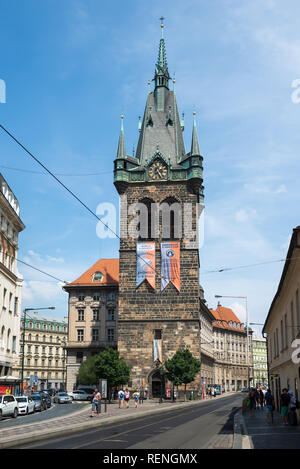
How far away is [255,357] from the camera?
589 ft

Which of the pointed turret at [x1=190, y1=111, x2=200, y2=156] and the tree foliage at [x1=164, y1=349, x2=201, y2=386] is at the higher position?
the pointed turret at [x1=190, y1=111, x2=200, y2=156]

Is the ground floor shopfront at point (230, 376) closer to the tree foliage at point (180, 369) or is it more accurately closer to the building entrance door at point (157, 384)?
the building entrance door at point (157, 384)

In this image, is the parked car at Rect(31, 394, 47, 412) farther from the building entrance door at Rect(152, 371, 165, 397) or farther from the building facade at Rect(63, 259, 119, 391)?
the building facade at Rect(63, 259, 119, 391)

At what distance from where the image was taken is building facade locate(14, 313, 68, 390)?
11338cm

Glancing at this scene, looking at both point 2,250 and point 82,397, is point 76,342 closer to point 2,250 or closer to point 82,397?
point 82,397

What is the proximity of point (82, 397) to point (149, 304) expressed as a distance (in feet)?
45.5

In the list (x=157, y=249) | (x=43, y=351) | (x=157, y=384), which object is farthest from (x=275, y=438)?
(x=43, y=351)

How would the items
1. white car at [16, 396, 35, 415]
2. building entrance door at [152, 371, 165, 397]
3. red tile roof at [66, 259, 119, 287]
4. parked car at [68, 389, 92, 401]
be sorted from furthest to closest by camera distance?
1. red tile roof at [66, 259, 119, 287]
2. parked car at [68, 389, 92, 401]
3. building entrance door at [152, 371, 165, 397]
4. white car at [16, 396, 35, 415]

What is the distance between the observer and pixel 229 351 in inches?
5231

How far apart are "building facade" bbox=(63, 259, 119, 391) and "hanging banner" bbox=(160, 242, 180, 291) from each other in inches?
741

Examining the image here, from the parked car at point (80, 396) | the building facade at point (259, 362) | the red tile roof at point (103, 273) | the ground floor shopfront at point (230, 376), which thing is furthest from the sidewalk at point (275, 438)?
the building facade at point (259, 362)

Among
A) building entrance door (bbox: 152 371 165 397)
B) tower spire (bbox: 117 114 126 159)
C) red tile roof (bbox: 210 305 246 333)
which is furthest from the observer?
red tile roof (bbox: 210 305 246 333)

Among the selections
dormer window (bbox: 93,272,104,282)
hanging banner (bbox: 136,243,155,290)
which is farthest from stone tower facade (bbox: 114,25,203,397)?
dormer window (bbox: 93,272,104,282)
